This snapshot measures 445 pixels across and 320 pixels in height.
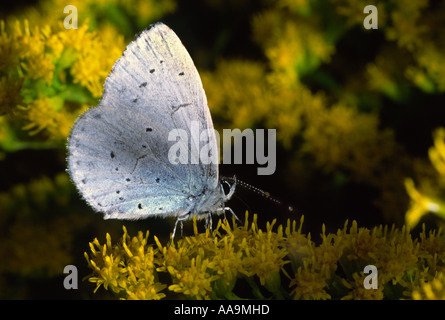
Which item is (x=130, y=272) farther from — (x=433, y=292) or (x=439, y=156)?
(x=439, y=156)

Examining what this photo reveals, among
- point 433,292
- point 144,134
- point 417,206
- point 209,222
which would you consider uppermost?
point 144,134

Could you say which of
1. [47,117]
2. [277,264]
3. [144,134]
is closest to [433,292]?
[277,264]

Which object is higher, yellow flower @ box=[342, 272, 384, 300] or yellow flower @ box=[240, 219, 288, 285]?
yellow flower @ box=[240, 219, 288, 285]

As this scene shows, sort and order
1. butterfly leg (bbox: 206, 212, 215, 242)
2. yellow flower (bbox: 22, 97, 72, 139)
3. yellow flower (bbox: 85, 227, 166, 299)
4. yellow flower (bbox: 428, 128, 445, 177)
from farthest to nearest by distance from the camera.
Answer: yellow flower (bbox: 22, 97, 72, 139), yellow flower (bbox: 428, 128, 445, 177), butterfly leg (bbox: 206, 212, 215, 242), yellow flower (bbox: 85, 227, 166, 299)

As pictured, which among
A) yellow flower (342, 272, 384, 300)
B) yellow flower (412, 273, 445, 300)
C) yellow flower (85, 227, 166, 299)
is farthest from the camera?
yellow flower (85, 227, 166, 299)

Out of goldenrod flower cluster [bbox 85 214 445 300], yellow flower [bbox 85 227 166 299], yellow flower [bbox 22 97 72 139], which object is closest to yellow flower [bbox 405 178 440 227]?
goldenrod flower cluster [bbox 85 214 445 300]

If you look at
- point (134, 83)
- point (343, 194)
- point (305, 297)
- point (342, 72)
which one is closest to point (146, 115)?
point (134, 83)

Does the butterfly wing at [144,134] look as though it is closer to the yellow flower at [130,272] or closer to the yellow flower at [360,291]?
the yellow flower at [130,272]

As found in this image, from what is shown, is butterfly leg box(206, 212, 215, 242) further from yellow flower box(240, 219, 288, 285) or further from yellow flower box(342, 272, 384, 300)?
yellow flower box(342, 272, 384, 300)
